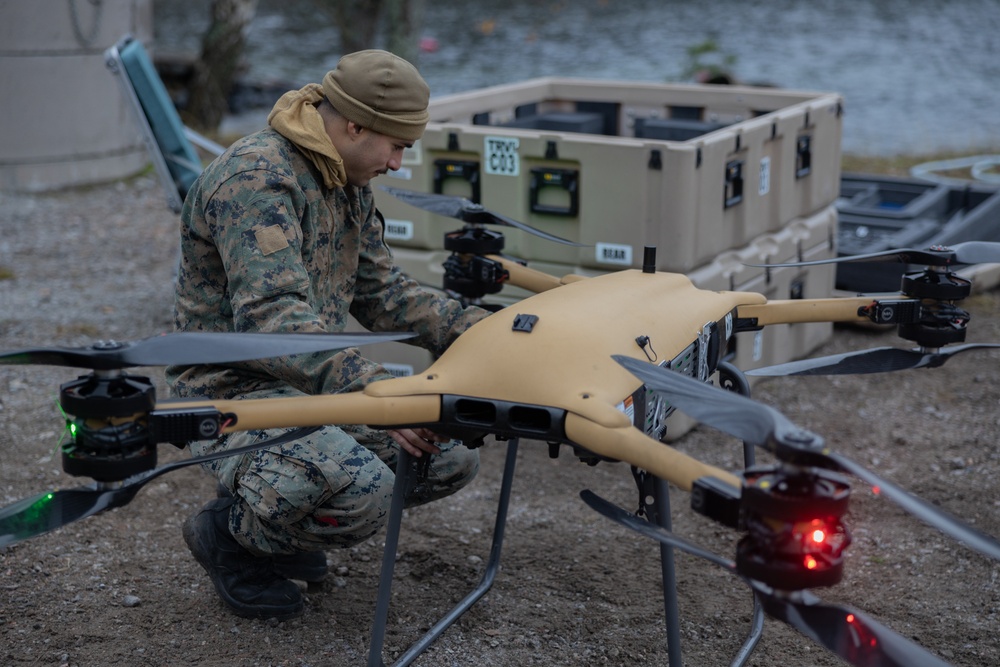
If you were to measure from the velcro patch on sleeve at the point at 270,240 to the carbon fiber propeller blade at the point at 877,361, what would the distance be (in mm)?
1140

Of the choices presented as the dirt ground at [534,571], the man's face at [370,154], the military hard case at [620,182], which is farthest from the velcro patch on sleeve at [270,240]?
the military hard case at [620,182]

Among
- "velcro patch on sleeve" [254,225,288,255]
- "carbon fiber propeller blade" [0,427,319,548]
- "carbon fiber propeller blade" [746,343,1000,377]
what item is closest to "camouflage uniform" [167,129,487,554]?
"velcro patch on sleeve" [254,225,288,255]

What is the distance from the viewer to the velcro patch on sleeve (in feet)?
8.31

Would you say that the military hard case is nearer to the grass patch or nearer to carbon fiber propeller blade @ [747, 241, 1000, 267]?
carbon fiber propeller blade @ [747, 241, 1000, 267]

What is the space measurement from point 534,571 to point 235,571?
3.06 feet

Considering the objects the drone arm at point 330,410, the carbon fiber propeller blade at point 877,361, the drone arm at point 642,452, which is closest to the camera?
the drone arm at point 642,452

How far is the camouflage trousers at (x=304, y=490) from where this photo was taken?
2.62 m

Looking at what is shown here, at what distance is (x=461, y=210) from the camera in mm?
3277

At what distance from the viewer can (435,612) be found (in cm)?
320

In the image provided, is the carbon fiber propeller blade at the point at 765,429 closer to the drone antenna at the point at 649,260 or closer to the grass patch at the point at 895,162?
the drone antenna at the point at 649,260

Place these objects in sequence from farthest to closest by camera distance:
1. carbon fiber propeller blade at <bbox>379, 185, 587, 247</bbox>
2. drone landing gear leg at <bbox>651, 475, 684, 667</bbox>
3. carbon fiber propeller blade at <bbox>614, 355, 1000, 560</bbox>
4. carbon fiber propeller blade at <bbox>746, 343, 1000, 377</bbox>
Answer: carbon fiber propeller blade at <bbox>379, 185, 587, 247</bbox>
carbon fiber propeller blade at <bbox>746, 343, 1000, 377</bbox>
drone landing gear leg at <bbox>651, 475, 684, 667</bbox>
carbon fiber propeller blade at <bbox>614, 355, 1000, 560</bbox>

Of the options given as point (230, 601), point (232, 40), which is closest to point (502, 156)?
point (230, 601)

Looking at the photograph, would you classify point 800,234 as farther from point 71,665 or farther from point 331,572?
point 71,665

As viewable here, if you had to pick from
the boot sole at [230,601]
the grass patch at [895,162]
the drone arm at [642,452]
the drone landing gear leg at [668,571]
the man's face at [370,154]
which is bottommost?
the boot sole at [230,601]
